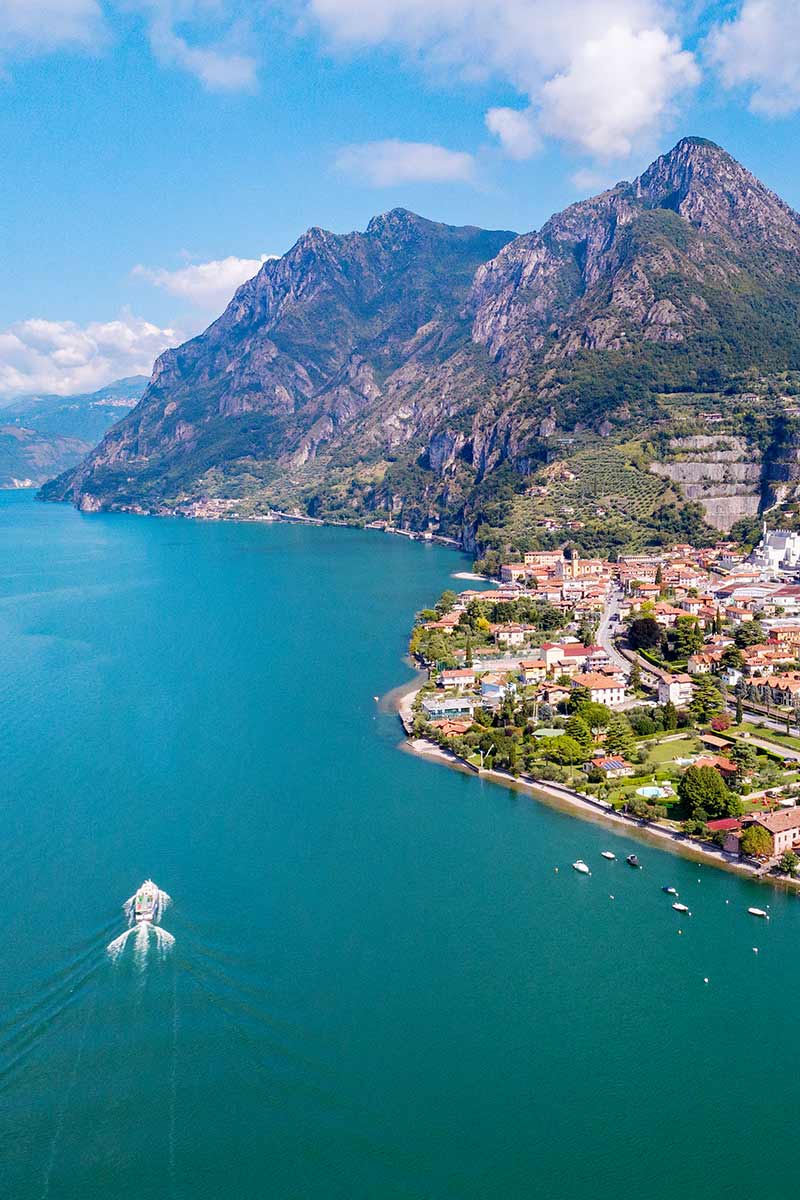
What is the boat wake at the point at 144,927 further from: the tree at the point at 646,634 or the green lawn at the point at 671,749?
the tree at the point at 646,634

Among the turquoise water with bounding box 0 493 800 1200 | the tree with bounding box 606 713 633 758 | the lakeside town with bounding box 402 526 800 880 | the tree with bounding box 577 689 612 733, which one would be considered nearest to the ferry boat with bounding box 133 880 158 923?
the turquoise water with bounding box 0 493 800 1200

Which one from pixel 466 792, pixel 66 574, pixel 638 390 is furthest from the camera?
pixel 638 390

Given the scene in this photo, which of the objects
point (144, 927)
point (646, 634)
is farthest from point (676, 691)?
point (144, 927)

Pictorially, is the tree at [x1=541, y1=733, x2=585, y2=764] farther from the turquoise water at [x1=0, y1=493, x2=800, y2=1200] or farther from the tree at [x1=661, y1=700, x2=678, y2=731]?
the tree at [x1=661, y1=700, x2=678, y2=731]

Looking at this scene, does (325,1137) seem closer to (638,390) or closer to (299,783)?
(299,783)

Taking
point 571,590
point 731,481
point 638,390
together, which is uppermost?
point 638,390

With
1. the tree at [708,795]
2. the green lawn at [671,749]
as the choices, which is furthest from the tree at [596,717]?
the tree at [708,795]

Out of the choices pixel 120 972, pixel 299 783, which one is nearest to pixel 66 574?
pixel 299 783

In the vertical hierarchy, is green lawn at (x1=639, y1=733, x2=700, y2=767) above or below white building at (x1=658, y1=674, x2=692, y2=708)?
below

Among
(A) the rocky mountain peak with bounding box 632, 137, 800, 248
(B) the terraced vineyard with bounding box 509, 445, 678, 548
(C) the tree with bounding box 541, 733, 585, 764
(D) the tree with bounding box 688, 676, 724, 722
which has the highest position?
(A) the rocky mountain peak with bounding box 632, 137, 800, 248
